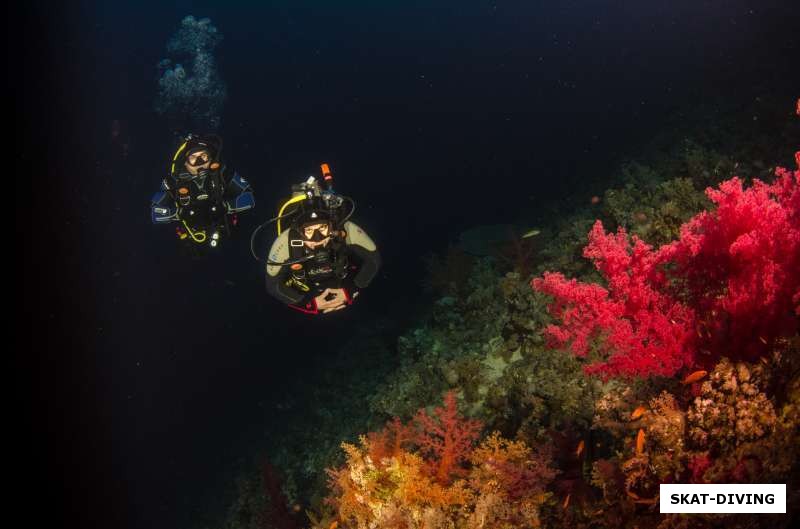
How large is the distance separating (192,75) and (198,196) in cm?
1557

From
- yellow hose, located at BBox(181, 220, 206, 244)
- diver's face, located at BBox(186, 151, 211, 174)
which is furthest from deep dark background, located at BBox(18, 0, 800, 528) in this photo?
diver's face, located at BBox(186, 151, 211, 174)

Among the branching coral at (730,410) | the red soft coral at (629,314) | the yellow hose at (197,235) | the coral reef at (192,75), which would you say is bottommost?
the branching coral at (730,410)

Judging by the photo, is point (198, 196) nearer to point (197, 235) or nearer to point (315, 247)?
point (197, 235)

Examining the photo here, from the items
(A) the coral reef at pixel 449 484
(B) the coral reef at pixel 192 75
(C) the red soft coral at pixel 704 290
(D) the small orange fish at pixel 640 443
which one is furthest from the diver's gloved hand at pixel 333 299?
(B) the coral reef at pixel 192 75

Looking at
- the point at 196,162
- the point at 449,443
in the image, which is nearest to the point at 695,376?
the point at 449,443

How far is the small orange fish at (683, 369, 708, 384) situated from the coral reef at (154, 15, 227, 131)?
20148 millimetres

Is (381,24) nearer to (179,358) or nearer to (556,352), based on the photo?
(179,358)

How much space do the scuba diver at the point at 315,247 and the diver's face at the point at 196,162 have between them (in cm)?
248

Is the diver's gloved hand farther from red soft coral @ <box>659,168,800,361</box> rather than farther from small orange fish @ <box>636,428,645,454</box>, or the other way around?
small orange fish @ <box>636,428,645,454</box>

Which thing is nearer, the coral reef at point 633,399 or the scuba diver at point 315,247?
the coral reef at point 633,399

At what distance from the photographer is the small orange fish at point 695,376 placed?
2.77 metres

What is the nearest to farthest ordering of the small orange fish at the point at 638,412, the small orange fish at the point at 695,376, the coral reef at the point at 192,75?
the small orange fish at the point at 695,376 < the small orange fish at the point at 638,412 < the coral reef at the point at 192,75

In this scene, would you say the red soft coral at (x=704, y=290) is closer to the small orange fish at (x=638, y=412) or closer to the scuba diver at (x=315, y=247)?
the small orange fish at (x=638, y=412)

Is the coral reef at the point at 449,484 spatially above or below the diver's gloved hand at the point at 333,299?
below
